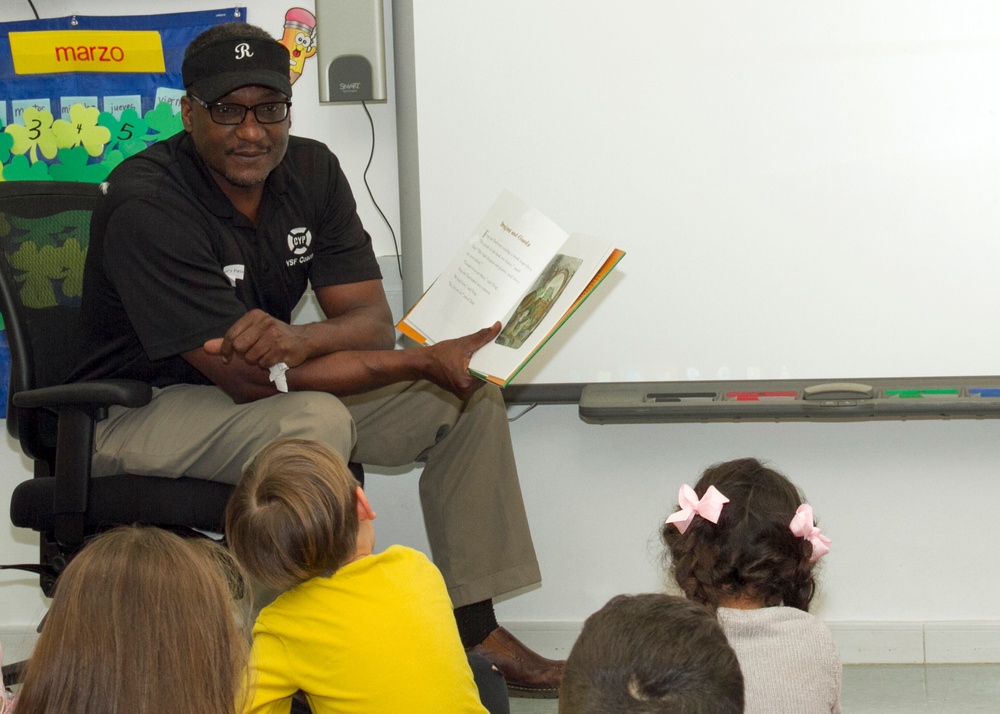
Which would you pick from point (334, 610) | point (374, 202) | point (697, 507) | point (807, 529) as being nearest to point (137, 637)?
point (334, 610)

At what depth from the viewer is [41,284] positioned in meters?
2.25

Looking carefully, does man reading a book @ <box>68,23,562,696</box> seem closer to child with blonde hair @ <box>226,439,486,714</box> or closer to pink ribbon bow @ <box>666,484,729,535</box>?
child with blonde hair @ <box>226,439,486,714</box>

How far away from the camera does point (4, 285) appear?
7.09 ft

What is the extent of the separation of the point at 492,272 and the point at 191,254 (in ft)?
1.89

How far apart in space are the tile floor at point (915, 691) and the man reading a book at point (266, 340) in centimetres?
45

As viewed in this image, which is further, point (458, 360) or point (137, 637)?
point (458, 360)

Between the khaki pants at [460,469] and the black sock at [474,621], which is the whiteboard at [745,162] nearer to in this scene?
the khaki pants at [460,469]

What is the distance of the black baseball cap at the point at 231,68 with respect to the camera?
2.18 m

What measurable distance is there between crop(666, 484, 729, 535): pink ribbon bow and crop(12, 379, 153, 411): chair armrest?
97 cm

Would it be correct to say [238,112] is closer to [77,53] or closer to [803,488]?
[77,53]

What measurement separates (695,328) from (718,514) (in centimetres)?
103

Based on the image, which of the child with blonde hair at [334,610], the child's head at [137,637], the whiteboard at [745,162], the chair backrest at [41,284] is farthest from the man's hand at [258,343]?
the child's head at [137,637]

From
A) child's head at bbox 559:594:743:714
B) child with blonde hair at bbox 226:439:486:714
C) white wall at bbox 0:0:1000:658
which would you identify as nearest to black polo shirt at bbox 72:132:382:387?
white wall at bbox 0:0:1000:658

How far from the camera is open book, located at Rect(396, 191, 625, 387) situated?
1914 millimetres
